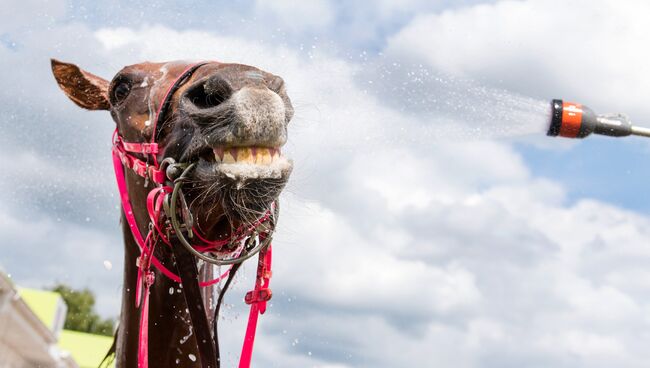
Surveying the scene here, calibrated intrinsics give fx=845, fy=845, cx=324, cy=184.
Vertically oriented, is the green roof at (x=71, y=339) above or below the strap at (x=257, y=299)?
above

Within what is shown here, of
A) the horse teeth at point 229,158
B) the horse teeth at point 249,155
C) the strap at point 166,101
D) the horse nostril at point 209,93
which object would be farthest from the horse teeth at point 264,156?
the strap at point 166,101

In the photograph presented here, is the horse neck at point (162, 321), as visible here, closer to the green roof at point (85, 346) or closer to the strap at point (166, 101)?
the strap at point (166, 101)

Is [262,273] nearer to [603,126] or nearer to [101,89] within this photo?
[101,89]

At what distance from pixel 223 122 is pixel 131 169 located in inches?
47.0

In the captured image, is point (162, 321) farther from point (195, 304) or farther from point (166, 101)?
point (166, 101)

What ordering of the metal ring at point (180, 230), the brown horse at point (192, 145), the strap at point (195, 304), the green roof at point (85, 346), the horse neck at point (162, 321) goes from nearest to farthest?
the brown horse at point (192, 145) < the metal ring at point (180, 230) < the strap at point (195, 304) < the horse neck at point (162, 321) < the green roof at point (85, 346)

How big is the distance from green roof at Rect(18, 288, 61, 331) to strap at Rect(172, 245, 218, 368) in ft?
48.6

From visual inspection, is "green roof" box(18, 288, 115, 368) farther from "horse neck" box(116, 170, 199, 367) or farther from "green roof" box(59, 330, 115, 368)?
"horse neck" box(116, 170, 199, 367)

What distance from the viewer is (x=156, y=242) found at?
4566 millimetres

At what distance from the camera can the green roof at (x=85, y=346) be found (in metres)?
20.2

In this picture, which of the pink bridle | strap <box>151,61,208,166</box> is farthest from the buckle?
strap <box>151,61,208,166</box>

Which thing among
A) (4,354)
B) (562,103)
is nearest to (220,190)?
(562,103)

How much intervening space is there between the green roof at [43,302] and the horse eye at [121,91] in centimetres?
1452

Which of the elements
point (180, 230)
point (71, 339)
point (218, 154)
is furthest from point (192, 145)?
point (71, 339)
